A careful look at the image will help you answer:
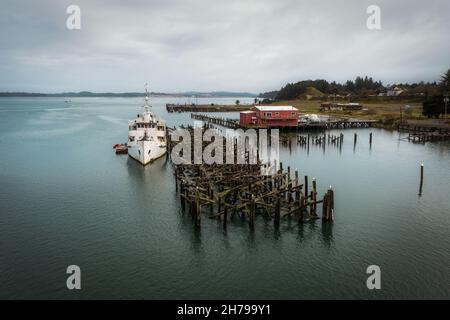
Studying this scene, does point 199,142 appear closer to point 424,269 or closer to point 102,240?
point 102,240

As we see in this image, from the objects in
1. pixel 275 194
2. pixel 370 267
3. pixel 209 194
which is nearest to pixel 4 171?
pixel 209 194

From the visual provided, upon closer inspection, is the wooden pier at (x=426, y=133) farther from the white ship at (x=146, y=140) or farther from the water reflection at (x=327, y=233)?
the water reflection at (x=327, y=233)

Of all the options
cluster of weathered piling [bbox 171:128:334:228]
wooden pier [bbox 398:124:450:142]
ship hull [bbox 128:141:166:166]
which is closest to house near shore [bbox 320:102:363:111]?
wooden pier [bbox 398:124:450:142]

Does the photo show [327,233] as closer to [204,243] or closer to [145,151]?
[204,243]

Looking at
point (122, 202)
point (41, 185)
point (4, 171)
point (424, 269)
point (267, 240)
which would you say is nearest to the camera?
point (424, 269)

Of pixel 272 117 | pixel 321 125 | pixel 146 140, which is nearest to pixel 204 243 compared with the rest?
pixel 146 140
